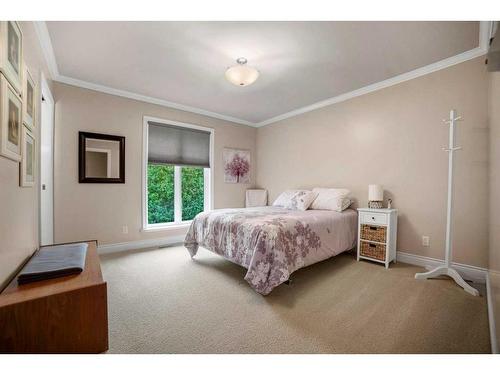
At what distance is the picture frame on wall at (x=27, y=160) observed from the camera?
135 cm

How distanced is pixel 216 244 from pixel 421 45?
2.93 meters

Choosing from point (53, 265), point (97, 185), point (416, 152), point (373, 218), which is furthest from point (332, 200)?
point (97, 185)

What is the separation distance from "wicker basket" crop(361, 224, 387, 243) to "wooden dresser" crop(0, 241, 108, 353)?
9.15ft

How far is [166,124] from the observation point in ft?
12.0

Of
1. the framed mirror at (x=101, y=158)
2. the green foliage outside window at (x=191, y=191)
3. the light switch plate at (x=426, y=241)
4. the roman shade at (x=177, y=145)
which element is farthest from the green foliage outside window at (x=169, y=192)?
the light switch plate at (x=426, y=241)

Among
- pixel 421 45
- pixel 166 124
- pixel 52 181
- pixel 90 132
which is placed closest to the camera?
pixel 421 45

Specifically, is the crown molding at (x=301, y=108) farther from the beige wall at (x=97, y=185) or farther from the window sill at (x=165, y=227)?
the window sill at (x=165, y=227)

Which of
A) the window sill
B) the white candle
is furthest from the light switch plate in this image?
the window sill

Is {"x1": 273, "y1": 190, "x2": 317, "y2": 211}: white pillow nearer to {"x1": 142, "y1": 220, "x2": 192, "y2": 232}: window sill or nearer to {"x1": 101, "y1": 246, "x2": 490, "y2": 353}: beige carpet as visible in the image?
{"x1": 101, "y1": 246, "x2": 490, "y2": 353}: beige carpet

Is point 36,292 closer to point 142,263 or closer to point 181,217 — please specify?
point 142,263

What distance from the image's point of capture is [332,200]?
311 centimetres

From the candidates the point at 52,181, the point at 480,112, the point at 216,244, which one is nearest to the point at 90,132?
the point at 52,181

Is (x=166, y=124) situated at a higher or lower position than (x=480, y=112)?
higher

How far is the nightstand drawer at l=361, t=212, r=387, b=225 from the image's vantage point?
2633 mm
